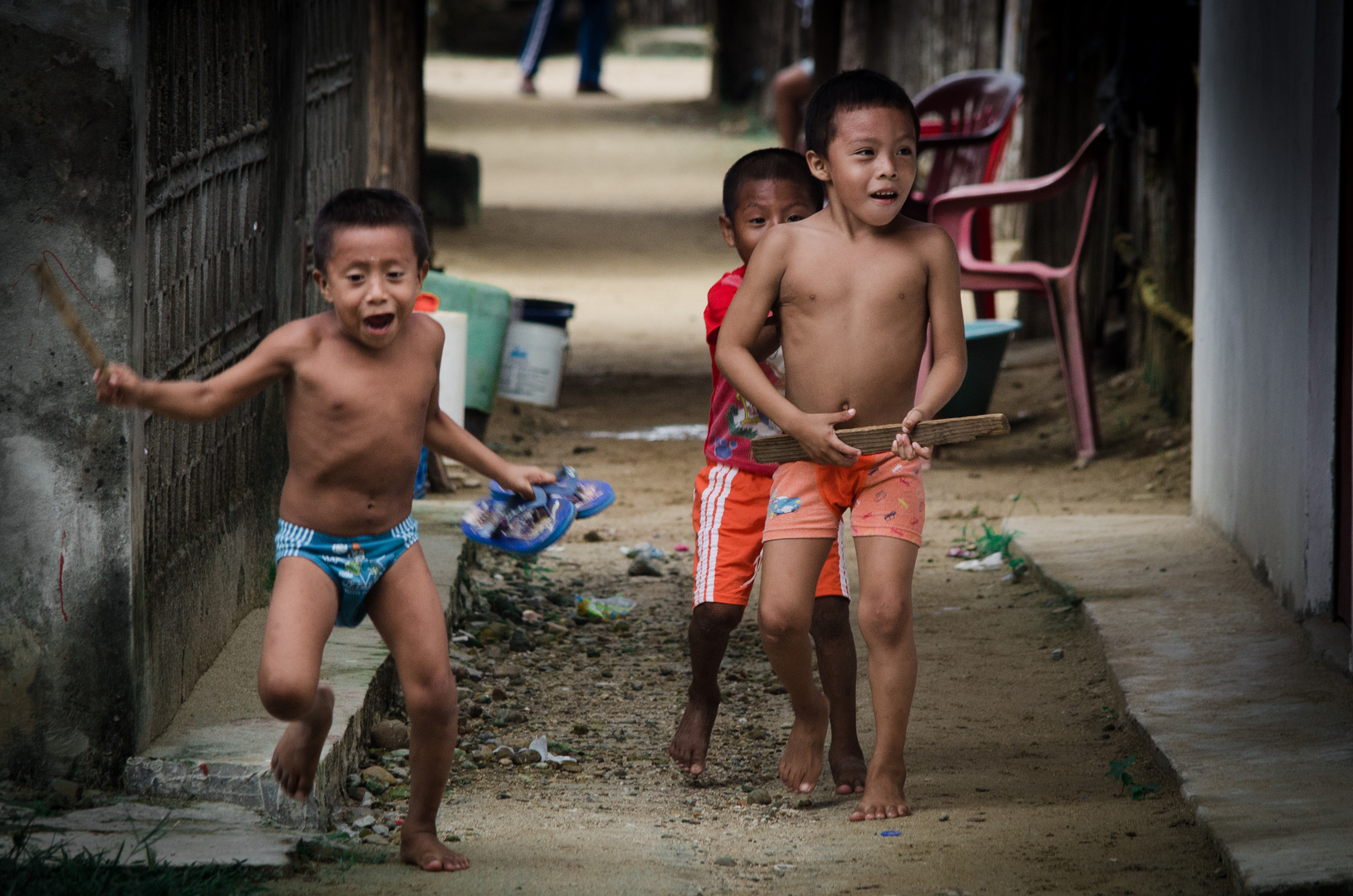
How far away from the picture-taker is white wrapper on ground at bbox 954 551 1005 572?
5.55 meters

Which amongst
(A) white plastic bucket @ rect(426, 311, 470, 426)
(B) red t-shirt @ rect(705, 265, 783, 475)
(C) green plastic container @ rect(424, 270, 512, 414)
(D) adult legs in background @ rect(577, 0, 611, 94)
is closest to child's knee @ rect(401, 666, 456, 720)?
(B) red t-shirt @ rect(705, 265, 783, 475)

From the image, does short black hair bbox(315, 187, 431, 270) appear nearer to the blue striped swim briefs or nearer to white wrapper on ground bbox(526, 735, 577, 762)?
the blue striped swim briefs

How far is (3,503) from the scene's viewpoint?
3084 mm

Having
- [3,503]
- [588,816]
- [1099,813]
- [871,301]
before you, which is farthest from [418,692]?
[1099,813]

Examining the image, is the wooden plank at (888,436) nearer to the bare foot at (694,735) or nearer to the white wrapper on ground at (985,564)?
the bare foot at (694,735)

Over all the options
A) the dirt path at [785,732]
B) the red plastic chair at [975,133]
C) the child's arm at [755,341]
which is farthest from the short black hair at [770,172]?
the red plastic chair at [975,133]

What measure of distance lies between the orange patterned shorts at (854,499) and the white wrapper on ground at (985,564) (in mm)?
2312

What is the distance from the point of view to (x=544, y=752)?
3881 millimetres

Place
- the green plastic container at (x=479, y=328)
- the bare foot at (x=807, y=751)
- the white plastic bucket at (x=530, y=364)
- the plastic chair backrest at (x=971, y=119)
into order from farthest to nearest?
the plastic chair backrest at (x=971, y=119)
the white plastic bucket at (x=530, y=364)
the green plastic container at (x=479, y=328)
the bare foot at (x=807, y=751)

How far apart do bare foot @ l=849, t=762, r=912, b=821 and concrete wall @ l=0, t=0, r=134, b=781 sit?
1.47 m

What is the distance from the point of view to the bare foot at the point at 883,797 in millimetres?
3266

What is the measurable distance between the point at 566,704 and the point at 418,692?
144cm

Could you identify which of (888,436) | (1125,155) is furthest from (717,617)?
(1125,155)

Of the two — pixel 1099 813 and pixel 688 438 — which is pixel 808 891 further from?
pixel 688 438
